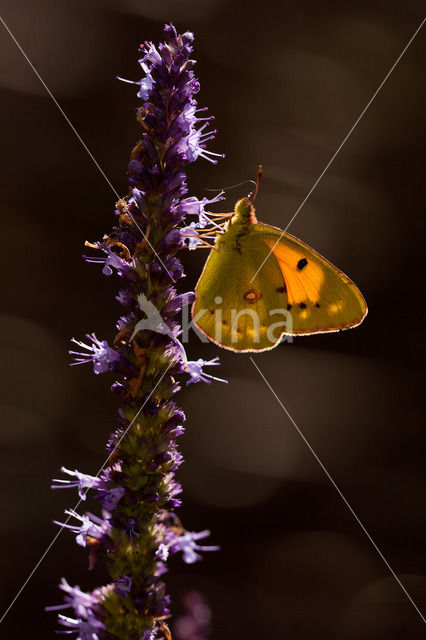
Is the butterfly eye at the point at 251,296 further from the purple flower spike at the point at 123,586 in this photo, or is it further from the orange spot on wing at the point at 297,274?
the purple flower spike at the point at 123,586

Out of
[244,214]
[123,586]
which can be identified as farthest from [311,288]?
[123,586]

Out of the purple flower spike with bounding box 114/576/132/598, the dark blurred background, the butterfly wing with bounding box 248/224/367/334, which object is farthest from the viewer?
the dark blurred background

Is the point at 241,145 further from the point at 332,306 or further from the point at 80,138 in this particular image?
the point at 332,306

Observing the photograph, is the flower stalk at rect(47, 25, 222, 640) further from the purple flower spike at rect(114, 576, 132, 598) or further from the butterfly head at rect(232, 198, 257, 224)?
the butterfly head at rect(232, 198, 257, 224)

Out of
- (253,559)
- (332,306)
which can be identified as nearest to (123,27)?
(332,306)

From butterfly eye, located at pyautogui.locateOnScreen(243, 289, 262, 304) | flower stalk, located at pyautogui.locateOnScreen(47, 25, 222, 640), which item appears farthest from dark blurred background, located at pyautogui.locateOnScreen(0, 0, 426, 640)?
flower stalk, located at pyautogui.locateOnScreen(47, 25, 222, 640)

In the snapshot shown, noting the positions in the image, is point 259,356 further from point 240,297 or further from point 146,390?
point 146,390

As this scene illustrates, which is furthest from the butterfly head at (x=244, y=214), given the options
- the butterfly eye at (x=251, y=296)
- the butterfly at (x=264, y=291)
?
the butterfly eye at (x=251, y=296)
